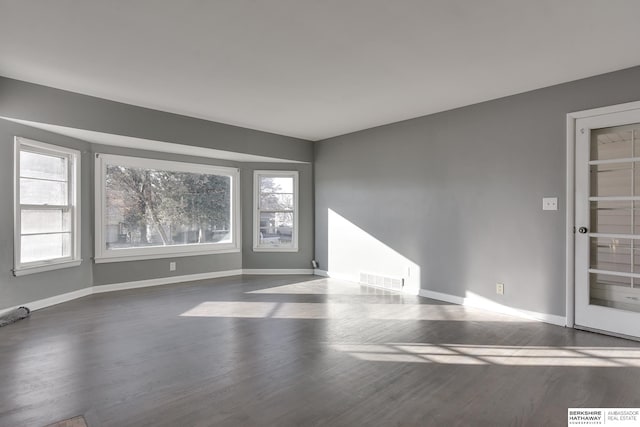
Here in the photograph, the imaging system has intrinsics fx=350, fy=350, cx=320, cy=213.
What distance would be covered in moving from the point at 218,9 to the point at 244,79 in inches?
48.9

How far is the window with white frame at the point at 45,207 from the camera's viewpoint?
13.7ft

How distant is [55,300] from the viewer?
4586 mm

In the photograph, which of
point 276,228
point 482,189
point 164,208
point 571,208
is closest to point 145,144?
point 164,208

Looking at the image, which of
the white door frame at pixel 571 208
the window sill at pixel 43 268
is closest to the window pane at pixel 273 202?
the window sill at pixel 43 268

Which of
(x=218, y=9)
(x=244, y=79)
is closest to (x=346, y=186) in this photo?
(x=244, y=79)

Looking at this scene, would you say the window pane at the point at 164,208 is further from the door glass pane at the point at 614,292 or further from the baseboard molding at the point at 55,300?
the door glass pane at the point at 614,292

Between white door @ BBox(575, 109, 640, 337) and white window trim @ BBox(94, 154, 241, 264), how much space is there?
525cm

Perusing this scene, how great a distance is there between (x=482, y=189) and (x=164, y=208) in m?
4.93

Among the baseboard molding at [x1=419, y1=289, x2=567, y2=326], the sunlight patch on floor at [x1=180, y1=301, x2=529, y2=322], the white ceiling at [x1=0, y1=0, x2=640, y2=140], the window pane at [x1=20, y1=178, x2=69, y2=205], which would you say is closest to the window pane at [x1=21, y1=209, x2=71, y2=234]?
the window pane at [x1=20, y1=178, x2=69, y2=205]

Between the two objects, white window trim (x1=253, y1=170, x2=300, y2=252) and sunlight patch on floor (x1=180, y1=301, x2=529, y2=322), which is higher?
white window trim (x1=253, y1=170, x2=300, y2=252)

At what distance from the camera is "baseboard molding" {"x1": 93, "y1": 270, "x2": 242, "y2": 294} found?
17.4ft

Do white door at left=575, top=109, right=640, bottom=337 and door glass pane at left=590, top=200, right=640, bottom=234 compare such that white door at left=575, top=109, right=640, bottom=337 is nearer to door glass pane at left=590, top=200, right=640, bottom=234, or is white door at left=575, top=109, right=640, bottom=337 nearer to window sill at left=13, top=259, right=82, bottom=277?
door glass pane at left=590, top=200, right=640, bottom=234

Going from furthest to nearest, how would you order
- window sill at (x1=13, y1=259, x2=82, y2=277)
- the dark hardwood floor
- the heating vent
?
the heating vent
window sill at (x1=13, y1=259, x2=82, y2=277)
the dark hardwood floor

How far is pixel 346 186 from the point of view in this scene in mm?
6211
